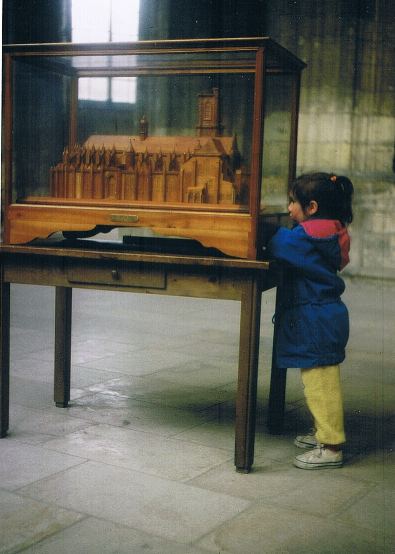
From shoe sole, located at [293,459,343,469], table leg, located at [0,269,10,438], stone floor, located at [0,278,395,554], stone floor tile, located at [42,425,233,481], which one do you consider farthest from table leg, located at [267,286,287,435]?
table leg, located at [0,269,10,438]

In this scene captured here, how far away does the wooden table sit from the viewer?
12.4 feet

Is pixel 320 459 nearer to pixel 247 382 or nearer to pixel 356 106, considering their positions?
pixel 247 382

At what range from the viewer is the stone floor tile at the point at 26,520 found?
9.79ft

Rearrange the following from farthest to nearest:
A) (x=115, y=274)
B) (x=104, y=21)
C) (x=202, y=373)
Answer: (x=104, y=21) → (x=202, y=373) → (x=115, y=274)

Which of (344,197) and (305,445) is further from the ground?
(344,197)

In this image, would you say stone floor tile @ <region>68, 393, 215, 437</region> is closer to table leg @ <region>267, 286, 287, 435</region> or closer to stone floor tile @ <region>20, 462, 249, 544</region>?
table leg @ <region>267, 286, 287, 435</region>

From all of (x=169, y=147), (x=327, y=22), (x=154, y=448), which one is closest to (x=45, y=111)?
(x=169, y=147)

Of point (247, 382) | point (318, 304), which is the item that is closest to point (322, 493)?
point (247, 382)

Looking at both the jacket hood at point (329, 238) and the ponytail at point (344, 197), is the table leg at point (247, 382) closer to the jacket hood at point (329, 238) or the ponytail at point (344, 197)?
the jacket hood at point (329, 238)

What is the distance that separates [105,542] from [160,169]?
6.00ft

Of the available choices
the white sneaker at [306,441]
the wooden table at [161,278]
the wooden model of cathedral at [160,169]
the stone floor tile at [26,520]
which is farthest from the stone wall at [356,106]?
the stone floor tile at [26,520]

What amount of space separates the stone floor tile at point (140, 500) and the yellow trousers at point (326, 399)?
27.3 inches

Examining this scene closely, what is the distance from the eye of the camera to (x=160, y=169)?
3.95 metres

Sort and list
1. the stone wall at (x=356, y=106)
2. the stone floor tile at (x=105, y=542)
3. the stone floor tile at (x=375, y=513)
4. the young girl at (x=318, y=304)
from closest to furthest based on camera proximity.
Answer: the stone floor tile at (x=105, y=542) → the stone floor tile at (x=375, y=513) → the young girl at (x=318, y=304) → the stone wall at (x=356, y=106)
